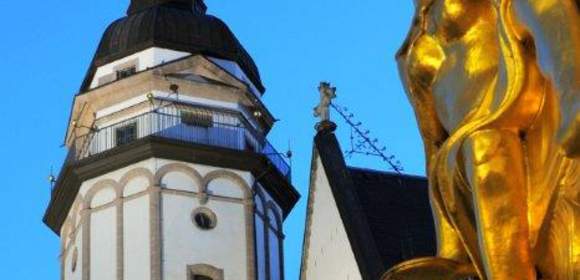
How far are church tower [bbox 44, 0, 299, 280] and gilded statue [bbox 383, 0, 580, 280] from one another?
23.4m

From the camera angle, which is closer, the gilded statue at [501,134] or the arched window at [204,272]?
the gilded statue at [501,134]

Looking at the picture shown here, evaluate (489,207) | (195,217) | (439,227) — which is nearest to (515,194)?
(489,207)

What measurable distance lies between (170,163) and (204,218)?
1.12m

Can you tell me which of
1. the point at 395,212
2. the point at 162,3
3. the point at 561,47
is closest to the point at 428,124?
the point at 561,47

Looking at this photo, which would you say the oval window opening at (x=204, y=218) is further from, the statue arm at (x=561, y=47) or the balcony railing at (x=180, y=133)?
the statue arm at (x=561, y=47)

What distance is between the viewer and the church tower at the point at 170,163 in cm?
2775

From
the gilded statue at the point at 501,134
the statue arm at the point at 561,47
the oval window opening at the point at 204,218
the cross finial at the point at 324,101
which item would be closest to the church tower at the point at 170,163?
the oval window opening at the point at 204,218

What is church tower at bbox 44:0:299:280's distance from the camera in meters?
27.8

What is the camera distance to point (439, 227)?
13.0 feet

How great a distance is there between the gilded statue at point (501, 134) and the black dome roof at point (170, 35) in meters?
25.8

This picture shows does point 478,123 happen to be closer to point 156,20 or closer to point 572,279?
point 572,279

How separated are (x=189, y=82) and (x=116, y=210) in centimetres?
273

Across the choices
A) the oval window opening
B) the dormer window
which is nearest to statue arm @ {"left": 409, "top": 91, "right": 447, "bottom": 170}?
the oval window opening

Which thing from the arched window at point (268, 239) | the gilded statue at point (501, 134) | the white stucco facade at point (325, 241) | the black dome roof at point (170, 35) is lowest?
the gilded statue at point (501, 134)
